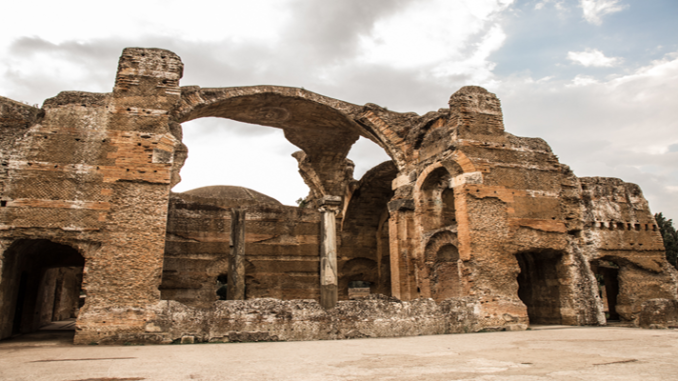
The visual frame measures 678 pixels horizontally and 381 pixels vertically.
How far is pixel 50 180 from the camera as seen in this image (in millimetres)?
7777

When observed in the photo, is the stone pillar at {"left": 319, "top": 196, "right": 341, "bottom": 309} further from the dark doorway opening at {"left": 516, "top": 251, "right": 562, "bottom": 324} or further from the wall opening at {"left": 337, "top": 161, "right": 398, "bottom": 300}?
the wall opening at {"left": 337, "top": 161, "right": 398, "bottom": 300}

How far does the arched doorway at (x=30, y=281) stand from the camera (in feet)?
25.5

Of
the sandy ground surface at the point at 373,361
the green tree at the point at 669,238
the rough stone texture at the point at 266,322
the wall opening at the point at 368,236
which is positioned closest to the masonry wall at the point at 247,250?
the wall opening at the point at 368,236

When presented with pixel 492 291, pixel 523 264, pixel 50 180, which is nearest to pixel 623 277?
pixel 523 264

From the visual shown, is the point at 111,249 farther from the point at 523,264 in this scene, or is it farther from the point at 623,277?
the point at 623,277

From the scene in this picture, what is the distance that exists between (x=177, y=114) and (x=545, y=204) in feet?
Answer: 26.0

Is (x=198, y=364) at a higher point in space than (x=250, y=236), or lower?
lower

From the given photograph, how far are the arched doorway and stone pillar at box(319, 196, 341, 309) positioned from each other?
5080 millimetres

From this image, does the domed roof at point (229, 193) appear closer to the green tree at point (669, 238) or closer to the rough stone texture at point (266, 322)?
the rough stone texture at point (266, 322)

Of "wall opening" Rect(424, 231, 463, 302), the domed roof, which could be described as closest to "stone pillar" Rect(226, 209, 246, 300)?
"wall opening" Rect(424, 231, 463, 302)

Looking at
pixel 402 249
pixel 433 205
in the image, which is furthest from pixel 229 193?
pixel 433 205

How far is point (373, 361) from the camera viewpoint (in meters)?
4.59

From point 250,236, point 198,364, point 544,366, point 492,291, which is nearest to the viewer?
point 544,366

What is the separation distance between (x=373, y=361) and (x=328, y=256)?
571 centimetres
